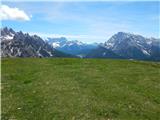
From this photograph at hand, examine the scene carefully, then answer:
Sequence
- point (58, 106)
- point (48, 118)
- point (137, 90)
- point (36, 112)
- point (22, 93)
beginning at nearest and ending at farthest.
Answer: point (48, 118) < point (36, 112) < point (58, 106) < point (22, 93) < point (137, 90)

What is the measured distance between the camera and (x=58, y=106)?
1125 inches

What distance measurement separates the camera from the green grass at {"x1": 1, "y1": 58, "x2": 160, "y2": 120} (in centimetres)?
2642

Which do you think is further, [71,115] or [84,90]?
[84,90]

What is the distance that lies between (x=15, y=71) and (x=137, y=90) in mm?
23196

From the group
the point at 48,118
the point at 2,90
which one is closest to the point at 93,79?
the point at 2,90

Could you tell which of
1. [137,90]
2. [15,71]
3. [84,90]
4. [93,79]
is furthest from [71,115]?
[15,71]

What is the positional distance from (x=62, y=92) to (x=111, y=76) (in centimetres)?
1363

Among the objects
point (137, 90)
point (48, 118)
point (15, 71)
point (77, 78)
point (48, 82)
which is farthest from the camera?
point (15, 71)

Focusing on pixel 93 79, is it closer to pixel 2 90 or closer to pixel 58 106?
pixel 2 90

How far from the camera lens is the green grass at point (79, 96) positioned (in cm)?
2642

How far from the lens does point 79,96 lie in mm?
32500

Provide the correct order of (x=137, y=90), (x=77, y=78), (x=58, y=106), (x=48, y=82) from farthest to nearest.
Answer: (x=77, y=78), (x=48, y=82), (x=137, y=90), (x=58, y=106)

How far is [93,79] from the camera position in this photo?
43156 millimetres

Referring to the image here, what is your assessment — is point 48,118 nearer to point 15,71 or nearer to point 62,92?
point 62,92
